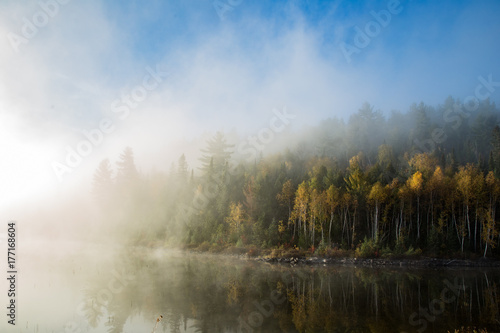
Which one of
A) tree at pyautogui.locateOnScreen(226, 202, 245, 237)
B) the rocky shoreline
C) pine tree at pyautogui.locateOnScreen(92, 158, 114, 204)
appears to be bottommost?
the rocky shoreline

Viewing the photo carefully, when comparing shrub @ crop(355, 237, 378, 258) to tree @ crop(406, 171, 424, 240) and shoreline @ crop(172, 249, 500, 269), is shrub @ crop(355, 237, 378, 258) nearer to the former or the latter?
shoreline @ crop(172, 249, 500, 269)

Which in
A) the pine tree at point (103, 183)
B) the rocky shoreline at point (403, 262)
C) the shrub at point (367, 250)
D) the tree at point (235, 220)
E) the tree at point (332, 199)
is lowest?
the rocky shoreline at point (403, 262)

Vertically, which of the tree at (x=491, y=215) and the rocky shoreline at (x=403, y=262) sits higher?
the tree at (x=491, y=215)

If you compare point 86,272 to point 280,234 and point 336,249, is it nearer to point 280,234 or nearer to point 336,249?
point 280,234

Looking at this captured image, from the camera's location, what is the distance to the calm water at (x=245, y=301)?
17953 millimetres

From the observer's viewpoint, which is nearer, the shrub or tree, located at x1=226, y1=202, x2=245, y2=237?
the shrub

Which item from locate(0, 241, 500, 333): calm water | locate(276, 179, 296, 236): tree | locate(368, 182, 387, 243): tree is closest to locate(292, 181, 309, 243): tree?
locate(276, 179, 296, 236): tree

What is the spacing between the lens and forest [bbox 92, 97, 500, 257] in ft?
170

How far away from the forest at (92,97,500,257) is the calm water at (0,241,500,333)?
1646 centimetres

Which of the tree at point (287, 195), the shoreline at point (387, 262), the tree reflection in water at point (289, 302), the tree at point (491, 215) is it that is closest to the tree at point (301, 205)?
the tree at point (287, 195)

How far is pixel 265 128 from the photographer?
461 feet

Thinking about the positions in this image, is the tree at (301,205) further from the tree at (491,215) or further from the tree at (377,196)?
the tree at (491,215)

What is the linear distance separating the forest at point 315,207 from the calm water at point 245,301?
1646 centimetres

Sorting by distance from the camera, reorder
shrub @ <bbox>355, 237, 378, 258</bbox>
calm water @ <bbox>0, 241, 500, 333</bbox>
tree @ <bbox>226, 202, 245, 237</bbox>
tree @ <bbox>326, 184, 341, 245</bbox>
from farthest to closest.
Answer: tree @ <bbox>226, 202, 245, 237</bbox>
tree @ <bbox>326, 184, 341, 245</bbox>
shrub @ <bbox>355, 237, 378, 258</bbox>
calm water @ <bbox>0, 241, 500, 333</bbox>
